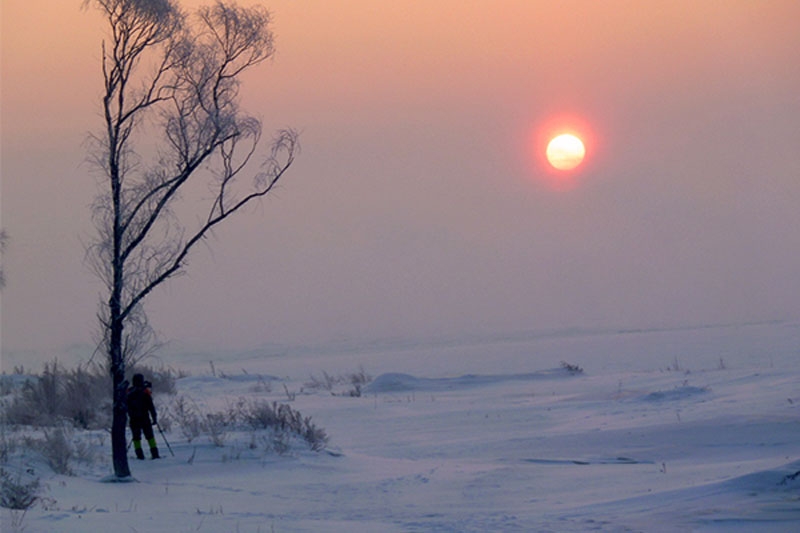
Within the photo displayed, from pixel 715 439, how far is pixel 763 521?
22.4 ft

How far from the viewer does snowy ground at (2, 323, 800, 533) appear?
9539 mm

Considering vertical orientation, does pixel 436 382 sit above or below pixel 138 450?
above

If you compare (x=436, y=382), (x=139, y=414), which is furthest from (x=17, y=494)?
(x=436, y=382)

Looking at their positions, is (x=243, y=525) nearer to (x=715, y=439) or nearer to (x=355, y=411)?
(x=715, y=439)

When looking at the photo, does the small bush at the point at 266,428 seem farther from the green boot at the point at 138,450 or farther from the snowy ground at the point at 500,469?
the green boot at the point at 138,450

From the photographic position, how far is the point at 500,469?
14.1m

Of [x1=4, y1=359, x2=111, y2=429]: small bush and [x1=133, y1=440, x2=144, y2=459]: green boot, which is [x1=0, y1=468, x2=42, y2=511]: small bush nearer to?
[x1=133, y1=440, x2=144, y2=459]: green boot

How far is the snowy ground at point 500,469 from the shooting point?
9539 mm

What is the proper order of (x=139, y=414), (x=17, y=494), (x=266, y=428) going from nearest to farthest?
1. (x=17, y=494)
2. (x=139, y=414)
3. (x=266, y=428)

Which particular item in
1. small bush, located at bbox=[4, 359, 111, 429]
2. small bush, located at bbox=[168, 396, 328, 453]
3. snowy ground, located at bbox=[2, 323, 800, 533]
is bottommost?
snowy ground, located at bbox=[2, 323, 800, 533]

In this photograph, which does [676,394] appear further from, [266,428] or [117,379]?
[117,379]

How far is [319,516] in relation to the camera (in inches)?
Result: 425

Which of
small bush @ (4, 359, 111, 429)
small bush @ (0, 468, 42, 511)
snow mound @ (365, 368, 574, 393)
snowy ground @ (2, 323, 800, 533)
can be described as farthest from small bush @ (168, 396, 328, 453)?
snow mound @ (365, 368, 574, 393)

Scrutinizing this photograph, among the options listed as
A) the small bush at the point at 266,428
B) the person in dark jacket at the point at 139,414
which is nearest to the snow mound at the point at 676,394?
the small bush at the point at 266,428
